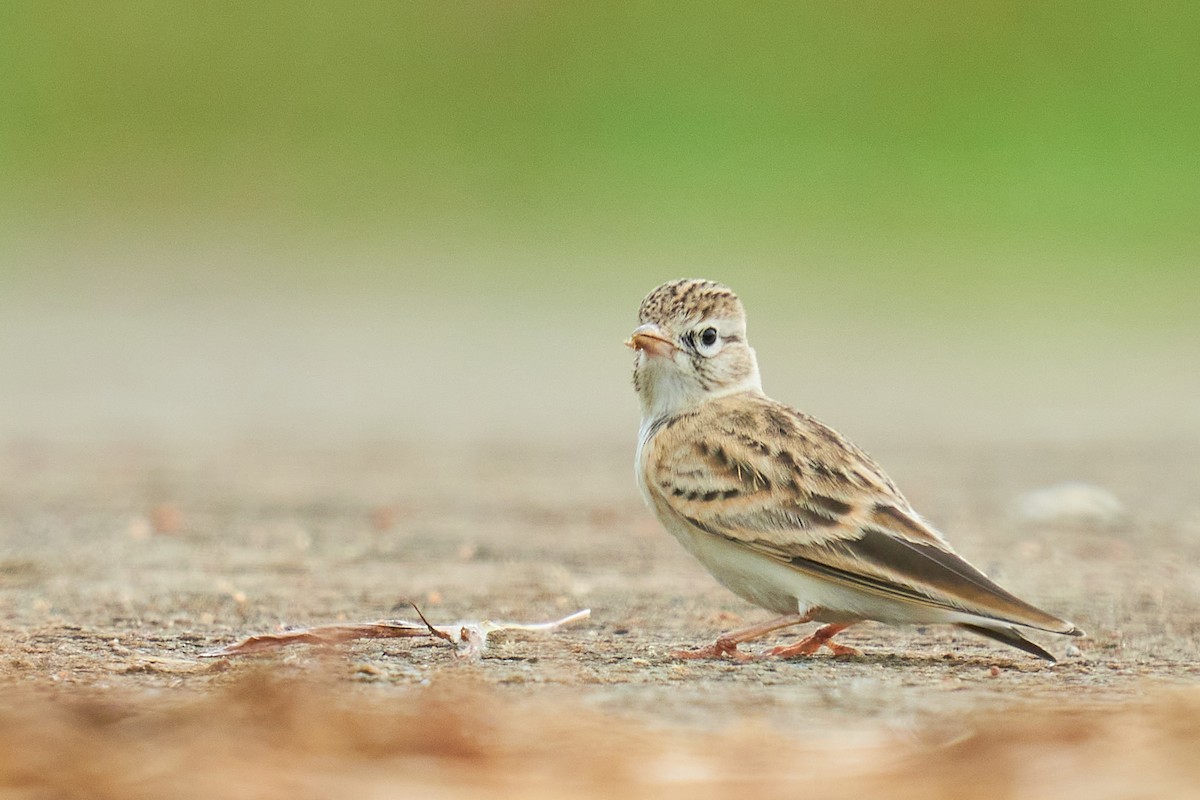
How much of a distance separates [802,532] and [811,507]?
105mm

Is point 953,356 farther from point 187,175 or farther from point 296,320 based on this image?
point 187,175

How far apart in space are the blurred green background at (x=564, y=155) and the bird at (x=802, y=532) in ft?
48.9

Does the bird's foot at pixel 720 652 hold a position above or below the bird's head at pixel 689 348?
below

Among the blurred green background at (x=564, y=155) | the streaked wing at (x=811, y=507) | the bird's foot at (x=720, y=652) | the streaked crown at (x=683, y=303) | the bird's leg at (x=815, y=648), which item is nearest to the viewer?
the streaked wing at (x=811, y=507)

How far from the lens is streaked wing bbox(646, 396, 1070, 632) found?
210 inches

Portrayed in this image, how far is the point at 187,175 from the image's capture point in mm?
A: 26172

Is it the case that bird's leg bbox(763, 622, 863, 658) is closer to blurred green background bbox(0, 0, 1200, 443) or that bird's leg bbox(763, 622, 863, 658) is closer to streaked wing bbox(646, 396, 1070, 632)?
streaked wing bbox(646, 396, 1070, 632)

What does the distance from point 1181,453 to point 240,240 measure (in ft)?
47.8

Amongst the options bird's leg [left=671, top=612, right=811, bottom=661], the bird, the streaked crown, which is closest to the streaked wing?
the bird

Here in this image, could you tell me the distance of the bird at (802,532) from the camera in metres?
5.36

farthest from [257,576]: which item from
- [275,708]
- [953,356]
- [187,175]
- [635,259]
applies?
[187,175]

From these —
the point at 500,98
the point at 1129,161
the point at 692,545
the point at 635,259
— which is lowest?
the point at 692,545

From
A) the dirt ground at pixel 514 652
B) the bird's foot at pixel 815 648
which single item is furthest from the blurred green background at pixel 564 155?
the bird's foot at pixel 815 648

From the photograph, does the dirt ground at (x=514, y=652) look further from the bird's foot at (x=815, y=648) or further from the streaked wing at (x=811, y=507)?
the streaked wing at (x=811, y=507)
